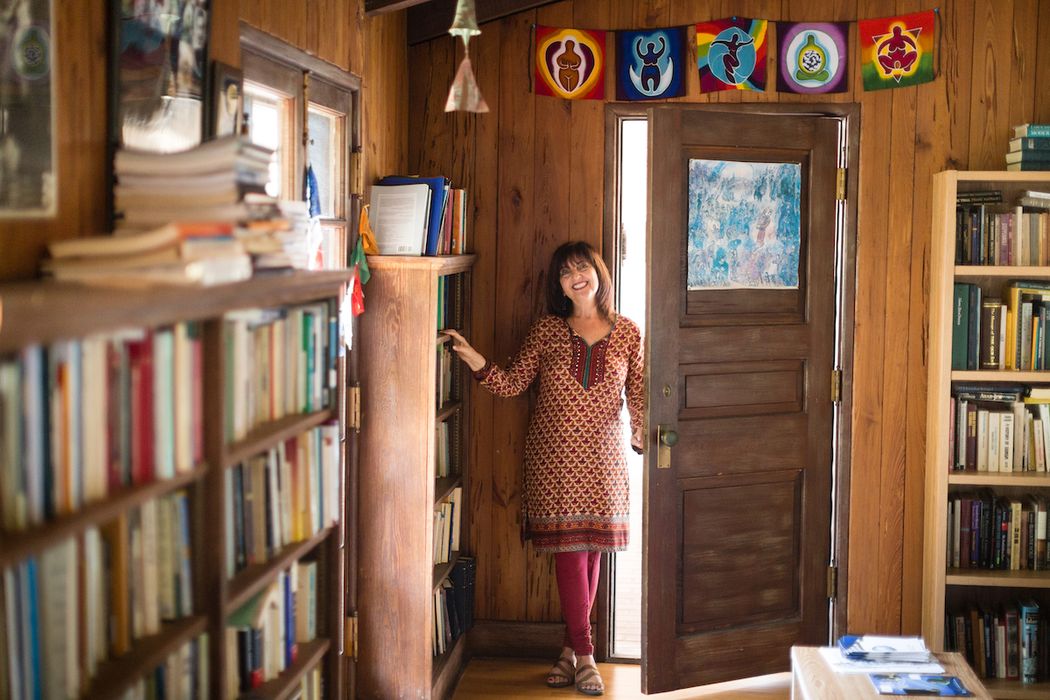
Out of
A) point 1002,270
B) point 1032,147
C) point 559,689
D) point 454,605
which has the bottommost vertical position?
point 559,689

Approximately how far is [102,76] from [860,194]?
2.98 metres

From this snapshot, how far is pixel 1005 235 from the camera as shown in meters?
3.95

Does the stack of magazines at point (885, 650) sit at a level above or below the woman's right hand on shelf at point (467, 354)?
below

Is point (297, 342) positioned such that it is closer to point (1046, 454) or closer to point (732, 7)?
point (732, 7)

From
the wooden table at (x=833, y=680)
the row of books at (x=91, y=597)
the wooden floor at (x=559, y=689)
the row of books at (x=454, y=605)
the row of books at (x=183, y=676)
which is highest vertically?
the row of books at (x=91, y=597)

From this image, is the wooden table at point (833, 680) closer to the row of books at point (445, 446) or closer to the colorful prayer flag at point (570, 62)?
the row of books at point (445, 446)

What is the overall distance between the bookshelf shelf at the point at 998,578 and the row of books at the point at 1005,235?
44.4 inches

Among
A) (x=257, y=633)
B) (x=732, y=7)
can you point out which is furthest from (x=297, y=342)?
(x=732, y=7)

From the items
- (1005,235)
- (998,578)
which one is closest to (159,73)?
(1005,235)

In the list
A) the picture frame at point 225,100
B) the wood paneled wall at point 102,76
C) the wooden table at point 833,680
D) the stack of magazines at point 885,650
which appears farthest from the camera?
the stack of magazines at point 885,650

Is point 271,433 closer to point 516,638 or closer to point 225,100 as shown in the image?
point 225,100

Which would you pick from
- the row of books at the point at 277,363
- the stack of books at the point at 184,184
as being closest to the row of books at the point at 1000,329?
the row of books at the point at 277,363

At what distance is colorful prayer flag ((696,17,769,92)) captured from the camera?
13.4 feet

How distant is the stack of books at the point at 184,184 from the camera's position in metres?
1.86
